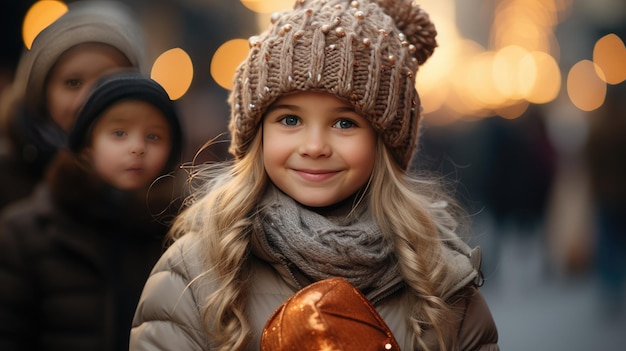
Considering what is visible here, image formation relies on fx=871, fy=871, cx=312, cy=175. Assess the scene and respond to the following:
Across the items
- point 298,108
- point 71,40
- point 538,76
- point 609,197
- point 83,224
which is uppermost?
point 71,40

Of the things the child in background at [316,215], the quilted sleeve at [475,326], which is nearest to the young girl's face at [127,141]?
the child in background at [316,215]

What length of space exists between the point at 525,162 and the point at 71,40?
995 cm

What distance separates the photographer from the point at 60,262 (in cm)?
285

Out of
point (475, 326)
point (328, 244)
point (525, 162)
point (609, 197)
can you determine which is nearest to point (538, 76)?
point (609, 197)

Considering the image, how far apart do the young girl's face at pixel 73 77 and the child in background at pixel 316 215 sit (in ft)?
1.66

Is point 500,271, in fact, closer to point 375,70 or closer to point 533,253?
point 533,253

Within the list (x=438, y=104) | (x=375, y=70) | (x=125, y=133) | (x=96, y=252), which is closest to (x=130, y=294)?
(x=96, y=252)

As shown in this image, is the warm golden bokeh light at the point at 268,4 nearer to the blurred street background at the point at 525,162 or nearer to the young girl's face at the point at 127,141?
the blurred street background at the point at 525,162

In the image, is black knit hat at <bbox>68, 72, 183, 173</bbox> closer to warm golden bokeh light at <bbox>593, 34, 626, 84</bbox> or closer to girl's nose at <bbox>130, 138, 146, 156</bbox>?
girl's nose at <bbox>130, 138, 146, 156</bbox>

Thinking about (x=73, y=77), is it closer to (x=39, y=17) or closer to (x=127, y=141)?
(x=127, y=141)

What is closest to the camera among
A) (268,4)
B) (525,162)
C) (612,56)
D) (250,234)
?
→ (250,234)

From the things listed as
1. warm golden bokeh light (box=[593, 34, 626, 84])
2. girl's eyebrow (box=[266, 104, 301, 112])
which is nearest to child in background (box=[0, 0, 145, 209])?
girl's eyebrow (box=[266, 104, 301, 112])

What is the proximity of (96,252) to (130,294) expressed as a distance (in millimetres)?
237

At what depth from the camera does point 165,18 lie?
809cm
